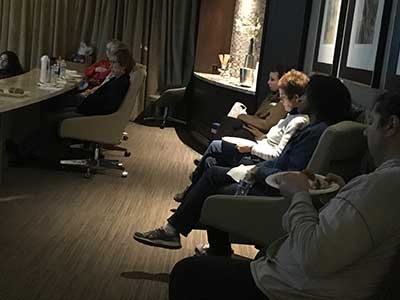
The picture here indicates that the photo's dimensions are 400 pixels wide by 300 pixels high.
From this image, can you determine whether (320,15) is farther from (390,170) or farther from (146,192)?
(390,170)

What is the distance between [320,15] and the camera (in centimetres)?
473

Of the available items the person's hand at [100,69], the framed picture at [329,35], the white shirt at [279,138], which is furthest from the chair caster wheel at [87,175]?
the person's hand at [100,69]

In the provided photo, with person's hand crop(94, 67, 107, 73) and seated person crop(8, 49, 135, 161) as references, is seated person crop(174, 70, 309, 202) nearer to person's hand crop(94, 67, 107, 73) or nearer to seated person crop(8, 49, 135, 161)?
seated person crop(8, 49, 135, 161)

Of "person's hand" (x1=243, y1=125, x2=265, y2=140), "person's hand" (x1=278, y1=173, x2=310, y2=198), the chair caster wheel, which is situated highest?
"person's hand" (x1=278, y1=173, x2=310, y2=198)

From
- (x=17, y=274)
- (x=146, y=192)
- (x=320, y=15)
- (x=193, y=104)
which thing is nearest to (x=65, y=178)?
(x=146, y=192)

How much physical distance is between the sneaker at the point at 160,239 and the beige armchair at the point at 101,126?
1.63 metres

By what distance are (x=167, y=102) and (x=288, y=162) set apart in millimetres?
5152

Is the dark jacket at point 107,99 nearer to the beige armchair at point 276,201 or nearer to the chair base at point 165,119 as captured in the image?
the beige armchair at point 276,201

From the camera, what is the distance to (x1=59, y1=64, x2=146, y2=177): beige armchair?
193 inches

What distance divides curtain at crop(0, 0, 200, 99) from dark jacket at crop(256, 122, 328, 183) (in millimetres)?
5601

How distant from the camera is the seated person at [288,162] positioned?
114 inches

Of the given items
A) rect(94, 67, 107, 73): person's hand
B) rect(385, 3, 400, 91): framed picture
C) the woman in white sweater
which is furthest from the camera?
rect(94, 67, 107, 73): person's hand

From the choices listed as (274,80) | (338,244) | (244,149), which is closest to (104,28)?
(274,80)

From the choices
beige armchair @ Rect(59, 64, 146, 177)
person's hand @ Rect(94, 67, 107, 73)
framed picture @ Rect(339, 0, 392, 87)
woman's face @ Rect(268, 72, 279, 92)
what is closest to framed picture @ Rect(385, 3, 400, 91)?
framed picture @ Rect(339, 0, 392, 87)
